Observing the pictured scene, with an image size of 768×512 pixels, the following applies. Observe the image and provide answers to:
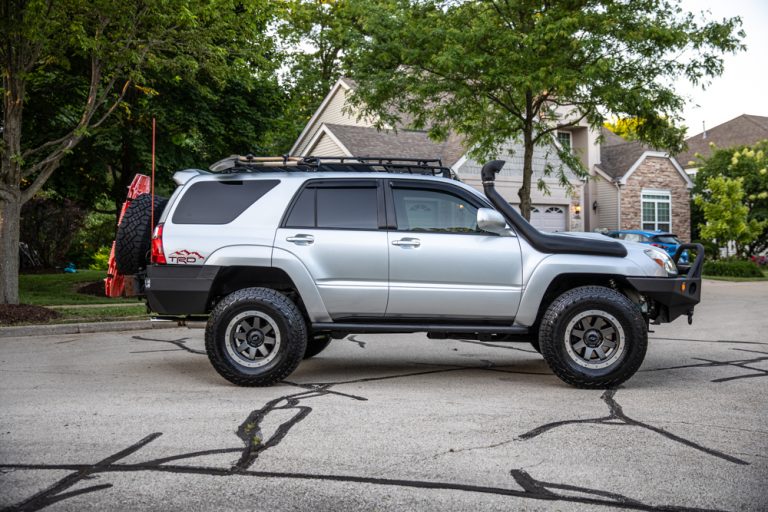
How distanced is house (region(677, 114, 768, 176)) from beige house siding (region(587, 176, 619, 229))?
59.1 ft

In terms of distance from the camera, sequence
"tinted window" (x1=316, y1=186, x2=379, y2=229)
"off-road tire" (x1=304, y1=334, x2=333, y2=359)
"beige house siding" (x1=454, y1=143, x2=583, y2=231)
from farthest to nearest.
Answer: "beige house siding" (x1=454, y1=143, x2=583, y2=231)
"off-road tire" (x1=304, y1=334, x2=333, y2=359)
"tinted window" (x1=316, y1=186, x2=379, y2=229)

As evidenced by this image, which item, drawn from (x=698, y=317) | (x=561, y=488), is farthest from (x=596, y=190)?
(x=561, y=488)

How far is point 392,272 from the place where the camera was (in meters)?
6.99

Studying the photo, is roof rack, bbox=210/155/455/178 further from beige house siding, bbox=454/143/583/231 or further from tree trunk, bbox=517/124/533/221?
beige house siding, bbox=454/143/583/231

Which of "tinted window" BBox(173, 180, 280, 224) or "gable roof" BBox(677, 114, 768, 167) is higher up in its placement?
"gable roof" BBox(677, 114, 768, 167)

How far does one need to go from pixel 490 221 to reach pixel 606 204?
2901 centimetres

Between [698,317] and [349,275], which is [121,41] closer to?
[349,275]

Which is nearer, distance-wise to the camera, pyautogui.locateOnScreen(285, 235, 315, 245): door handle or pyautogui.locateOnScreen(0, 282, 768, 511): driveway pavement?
pyautogui.locateOnScreen(0, 282, 768, 511): driveway pavement

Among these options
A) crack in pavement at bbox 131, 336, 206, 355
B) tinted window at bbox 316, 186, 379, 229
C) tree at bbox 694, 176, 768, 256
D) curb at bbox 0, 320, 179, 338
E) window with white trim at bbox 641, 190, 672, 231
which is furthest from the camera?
window with white trim at bbox 641, 190, 672, 231

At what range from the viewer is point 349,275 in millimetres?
7031

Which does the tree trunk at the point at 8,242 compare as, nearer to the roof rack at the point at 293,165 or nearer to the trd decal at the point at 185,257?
the roof rack at the point at 293,165

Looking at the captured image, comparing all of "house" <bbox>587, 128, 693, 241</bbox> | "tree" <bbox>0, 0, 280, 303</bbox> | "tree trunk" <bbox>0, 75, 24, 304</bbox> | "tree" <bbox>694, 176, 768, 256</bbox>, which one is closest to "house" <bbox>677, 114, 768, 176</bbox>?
"house" <bbox>587, 128, 693, 241</bbox>

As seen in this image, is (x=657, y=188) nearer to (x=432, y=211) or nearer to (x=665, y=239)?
(x=665, y=239)

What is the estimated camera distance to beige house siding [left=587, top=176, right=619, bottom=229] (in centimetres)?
3372
